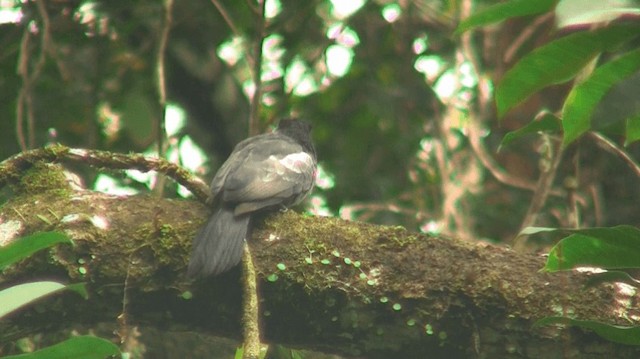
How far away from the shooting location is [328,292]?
9.58ft

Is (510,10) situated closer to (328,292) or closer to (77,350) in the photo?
(77,350)

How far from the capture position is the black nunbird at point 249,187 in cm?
293

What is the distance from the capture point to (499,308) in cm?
287

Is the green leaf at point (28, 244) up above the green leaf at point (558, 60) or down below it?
below

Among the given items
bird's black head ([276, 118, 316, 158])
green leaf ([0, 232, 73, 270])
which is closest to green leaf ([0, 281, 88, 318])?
green leaf ([0, 232, 73, 270])

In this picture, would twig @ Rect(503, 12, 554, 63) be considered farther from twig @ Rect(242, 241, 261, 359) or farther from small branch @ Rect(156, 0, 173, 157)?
twig @ Rect(242, 241, 261, 359)

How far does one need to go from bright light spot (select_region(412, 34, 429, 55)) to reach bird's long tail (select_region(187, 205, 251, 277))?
3607 millimetres

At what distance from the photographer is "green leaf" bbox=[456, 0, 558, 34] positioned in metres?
1.90

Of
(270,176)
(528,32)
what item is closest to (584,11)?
(270,176)

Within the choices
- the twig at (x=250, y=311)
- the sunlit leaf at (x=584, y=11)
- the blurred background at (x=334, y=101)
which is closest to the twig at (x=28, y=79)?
the blurred background at (x=334, y=101)

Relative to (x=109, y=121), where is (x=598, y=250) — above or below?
above

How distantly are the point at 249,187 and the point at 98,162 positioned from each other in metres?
0.82

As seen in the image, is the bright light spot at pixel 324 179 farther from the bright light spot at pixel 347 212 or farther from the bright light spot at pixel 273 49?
the bright light spot at pixel 273 49

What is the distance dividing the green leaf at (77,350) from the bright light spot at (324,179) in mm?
4261
